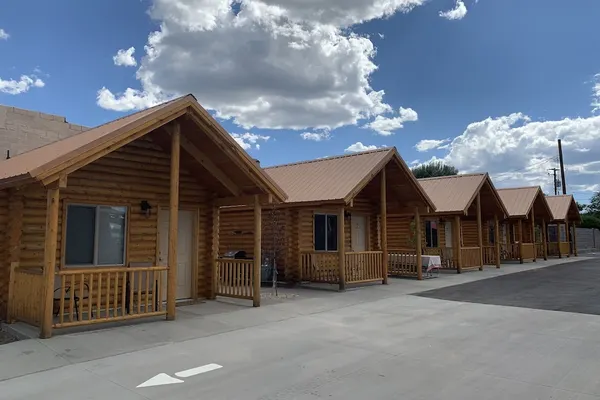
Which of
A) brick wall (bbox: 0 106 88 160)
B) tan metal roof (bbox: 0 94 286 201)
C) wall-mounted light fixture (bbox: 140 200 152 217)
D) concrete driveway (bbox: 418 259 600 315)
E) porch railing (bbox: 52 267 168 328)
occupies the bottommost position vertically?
concrete driveway (bbox: 418 259 600 315)

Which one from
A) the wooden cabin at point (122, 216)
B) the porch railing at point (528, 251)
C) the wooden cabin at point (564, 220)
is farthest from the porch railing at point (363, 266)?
the wooden cabin at point (564, 220)

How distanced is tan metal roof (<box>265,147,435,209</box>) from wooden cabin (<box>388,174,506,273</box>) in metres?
3.88

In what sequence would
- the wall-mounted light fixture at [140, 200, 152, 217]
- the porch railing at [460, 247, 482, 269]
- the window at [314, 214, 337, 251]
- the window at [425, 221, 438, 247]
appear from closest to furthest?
the wall-mounted light fixture at [140, 200, 152, 217]
the window at [314, 214, 337, 251]
the porch railing at [460, 247, 482, 269]
the window at [425, 221, 438, 247]

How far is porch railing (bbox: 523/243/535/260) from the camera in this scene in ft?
87.8

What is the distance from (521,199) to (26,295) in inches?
1031

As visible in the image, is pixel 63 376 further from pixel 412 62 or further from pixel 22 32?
pixel 412 62

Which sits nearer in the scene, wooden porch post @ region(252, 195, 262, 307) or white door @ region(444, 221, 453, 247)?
wooden porch post @ region(252, 195, 262, 307)

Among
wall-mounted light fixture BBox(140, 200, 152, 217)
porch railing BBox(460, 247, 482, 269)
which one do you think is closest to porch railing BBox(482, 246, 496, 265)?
porch railing BBox(460, 247, 482, 269)

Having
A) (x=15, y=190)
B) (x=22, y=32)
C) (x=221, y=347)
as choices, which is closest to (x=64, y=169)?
(x=15, y=190)

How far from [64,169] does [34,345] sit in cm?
257

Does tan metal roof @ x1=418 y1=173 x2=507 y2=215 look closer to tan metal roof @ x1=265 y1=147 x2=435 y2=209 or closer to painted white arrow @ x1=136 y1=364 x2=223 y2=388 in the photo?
tan metal roof @ x1=265 y1=147 x2=435 y2=209

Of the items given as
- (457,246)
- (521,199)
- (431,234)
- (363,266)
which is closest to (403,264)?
(457,246)

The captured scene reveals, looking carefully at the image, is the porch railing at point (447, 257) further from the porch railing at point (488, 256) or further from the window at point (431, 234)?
the porch railing at point (488, 256)

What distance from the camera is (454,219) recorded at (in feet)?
65.2
